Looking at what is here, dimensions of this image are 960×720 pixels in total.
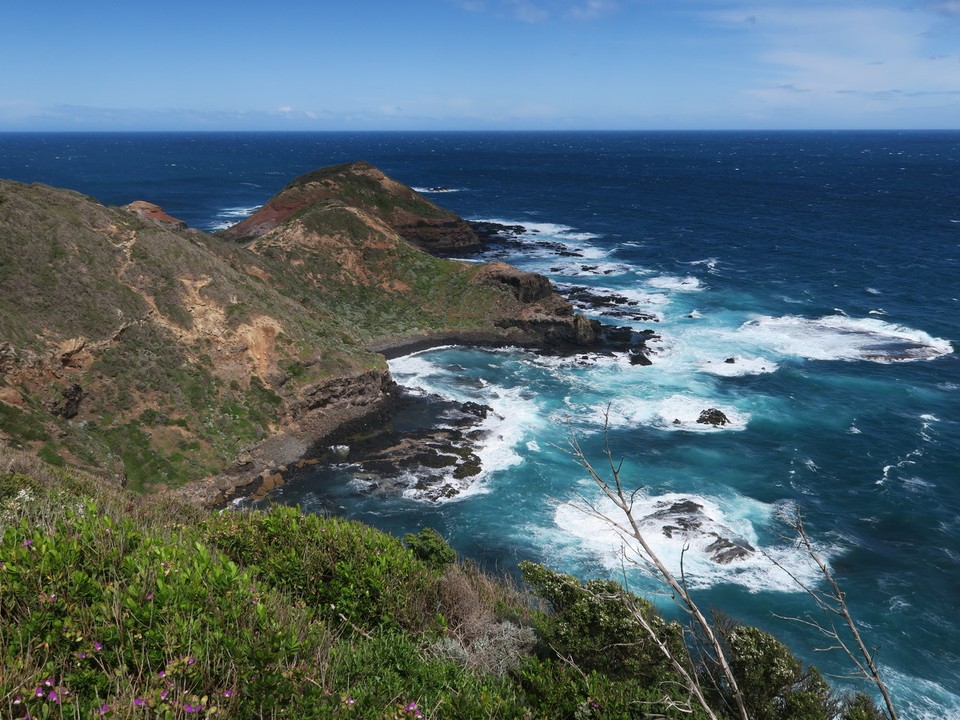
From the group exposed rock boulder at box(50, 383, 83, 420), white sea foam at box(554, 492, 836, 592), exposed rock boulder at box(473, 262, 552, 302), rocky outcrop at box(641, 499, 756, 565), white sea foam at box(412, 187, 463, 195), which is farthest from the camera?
white sea foam at box(412, 187, 463, 195)

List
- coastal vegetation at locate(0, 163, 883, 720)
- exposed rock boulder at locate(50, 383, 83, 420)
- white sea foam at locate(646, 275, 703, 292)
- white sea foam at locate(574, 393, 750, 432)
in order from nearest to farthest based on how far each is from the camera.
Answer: coastal vegetation at locate(0, 163, 883, 720), exposed rock boulder at locate(50, 383, 83, 420), white sea foam at locate(574, 393, 750, 432), white sea foam at locate(646, 275, 703, 292)

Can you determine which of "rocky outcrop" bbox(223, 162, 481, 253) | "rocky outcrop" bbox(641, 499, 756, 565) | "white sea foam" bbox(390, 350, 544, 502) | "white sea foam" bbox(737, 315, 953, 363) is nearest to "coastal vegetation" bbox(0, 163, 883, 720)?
"white sea foam" bbox(390, 350, 544, 502)

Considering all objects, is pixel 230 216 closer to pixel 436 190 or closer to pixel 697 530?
pixel 436 190

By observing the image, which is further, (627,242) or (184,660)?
(627,242)

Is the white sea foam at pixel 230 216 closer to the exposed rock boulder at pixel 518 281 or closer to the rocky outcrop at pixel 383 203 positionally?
the rocky outcrop at pixel 383 203

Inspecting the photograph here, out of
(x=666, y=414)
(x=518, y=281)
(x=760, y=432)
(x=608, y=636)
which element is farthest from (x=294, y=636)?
(x=518, y=281)

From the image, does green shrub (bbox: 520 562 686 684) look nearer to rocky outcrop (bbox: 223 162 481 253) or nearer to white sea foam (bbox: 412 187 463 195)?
rocky outcrop (bbox: 223 162 481 253)

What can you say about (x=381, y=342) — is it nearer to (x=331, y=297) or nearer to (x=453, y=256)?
(x=331, y=297)

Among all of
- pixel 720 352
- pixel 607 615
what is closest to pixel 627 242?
pixel 720 352
